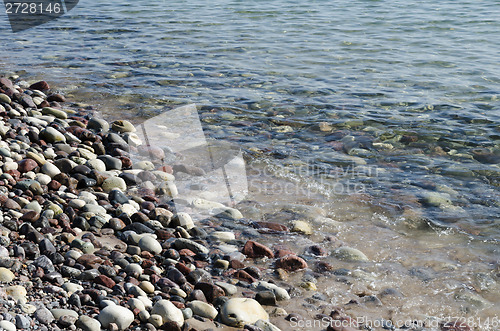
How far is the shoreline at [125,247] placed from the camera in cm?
317

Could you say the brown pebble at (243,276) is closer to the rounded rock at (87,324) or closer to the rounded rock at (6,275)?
the rounded rock at (87,324)

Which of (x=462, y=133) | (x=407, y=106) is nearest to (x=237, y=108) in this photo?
(x=407, y=106)

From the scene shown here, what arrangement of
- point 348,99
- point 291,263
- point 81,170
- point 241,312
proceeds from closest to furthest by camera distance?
point 241,312 → point 291,263 → point 81,170 → point 348,99

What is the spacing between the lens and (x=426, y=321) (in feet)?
11.2

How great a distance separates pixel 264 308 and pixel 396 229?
Result: 1723mm

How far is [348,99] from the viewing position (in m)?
7.68

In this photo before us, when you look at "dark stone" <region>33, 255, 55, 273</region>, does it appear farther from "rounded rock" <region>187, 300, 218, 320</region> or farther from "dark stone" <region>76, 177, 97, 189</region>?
"dark stone" <region>76, 177, 97, 189</region>

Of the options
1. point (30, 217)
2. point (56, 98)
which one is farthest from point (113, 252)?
point (56, 98)

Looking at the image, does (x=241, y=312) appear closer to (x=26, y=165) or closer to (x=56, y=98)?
(x=26, y=165)

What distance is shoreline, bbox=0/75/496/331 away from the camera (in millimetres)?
3166

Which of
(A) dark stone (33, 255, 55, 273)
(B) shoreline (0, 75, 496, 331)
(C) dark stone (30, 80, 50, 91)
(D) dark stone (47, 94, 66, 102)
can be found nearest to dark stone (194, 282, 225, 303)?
(B) shoreline (0, 75, 496, 331)

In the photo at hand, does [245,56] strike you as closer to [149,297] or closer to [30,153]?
[30,153]

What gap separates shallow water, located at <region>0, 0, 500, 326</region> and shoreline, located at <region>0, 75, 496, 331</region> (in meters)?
0.76

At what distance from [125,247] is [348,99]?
4804mm
